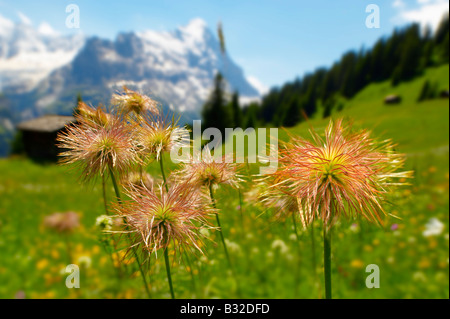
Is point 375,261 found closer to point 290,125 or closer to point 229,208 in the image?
point 229,208

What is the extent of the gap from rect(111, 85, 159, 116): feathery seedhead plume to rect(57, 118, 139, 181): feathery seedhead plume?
10.6 inches

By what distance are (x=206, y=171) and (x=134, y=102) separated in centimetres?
71

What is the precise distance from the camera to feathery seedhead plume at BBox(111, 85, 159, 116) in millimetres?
1793

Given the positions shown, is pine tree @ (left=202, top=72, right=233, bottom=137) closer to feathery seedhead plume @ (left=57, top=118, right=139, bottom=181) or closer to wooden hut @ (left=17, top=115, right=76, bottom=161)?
feathery seedhead plume @ (left=57, top=118, right=139, bottom=181)

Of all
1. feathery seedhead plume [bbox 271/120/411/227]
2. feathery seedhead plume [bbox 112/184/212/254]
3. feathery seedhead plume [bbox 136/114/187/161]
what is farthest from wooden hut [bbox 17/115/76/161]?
feathery seedhead plume [bbox 271/120/411/227]

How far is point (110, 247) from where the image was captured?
1824mm

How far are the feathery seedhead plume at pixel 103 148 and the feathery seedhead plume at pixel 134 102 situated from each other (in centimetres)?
27

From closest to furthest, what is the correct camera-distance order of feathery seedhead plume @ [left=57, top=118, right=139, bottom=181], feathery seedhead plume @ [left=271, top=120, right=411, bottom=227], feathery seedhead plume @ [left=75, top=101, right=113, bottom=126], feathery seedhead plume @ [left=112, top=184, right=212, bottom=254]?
feathery seedhead plume @ [left=271, top=120, right=411, bottom=227]
feathery seedhead plume @ [left=112, top=184, right=212, bottom=254]
feathery seedhead plume @ [left=57, top=118, right=139, bottom=181]
feathery seedhead plume @ [left=75, top=101, right=113, bottom=126]

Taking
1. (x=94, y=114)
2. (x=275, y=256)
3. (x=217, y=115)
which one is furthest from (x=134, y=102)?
(x=275, y=256)

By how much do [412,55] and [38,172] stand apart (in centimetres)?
2871

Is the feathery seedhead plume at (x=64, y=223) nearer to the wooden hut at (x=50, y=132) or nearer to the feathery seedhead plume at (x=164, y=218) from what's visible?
the wooden hut at (x=50, y=132)

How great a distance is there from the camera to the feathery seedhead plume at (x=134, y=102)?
5.88 feet

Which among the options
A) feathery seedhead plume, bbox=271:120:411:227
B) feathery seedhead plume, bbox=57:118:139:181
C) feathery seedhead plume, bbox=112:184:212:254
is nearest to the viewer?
feathery seedhead plume, bbox=271:120:411:227
